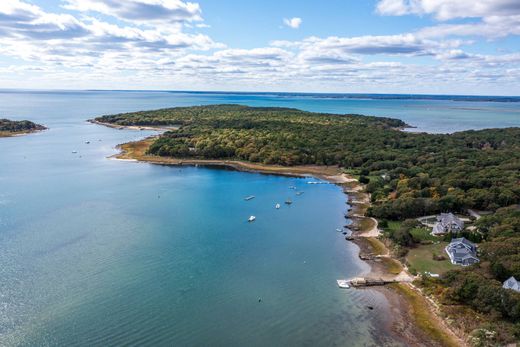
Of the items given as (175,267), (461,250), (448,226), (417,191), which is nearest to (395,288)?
(461,250)

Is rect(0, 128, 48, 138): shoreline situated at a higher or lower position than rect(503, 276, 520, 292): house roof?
lower

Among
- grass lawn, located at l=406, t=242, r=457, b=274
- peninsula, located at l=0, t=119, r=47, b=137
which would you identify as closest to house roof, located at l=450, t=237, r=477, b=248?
grass lawn, located at l=406, t=242, r=457, b=274

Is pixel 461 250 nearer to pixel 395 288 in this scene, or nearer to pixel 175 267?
pixel 395 288

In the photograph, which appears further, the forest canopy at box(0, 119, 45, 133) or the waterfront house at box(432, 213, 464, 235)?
the forest canopy at box(0, 119, 45, 133)

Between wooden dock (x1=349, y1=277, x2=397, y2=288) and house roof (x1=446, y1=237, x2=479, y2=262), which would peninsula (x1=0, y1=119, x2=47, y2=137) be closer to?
wooden dock (x1=349, y1=277, x2=397, y2=288)

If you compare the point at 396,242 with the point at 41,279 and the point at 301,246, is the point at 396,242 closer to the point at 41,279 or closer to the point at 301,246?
the point at 301,246

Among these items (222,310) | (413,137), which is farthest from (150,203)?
(413,137)
